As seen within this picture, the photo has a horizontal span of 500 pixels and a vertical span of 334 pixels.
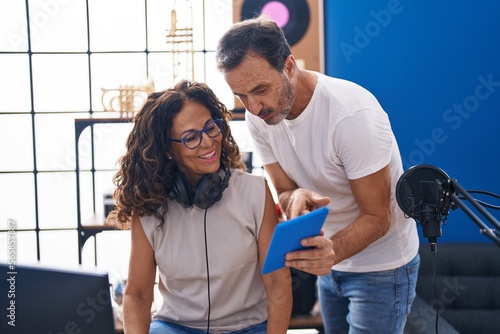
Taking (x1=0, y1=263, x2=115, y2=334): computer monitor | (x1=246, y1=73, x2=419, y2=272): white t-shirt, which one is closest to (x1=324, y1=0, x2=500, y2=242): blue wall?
(x1=246, y1=73, x2=419, y2=272): white t-shirt

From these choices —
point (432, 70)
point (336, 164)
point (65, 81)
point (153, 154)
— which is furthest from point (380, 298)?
point (65, 81)

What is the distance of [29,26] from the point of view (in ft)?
11.3

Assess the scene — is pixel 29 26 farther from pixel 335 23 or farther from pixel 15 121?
pixel 335 23

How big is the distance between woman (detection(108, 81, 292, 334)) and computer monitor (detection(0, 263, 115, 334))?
26.4 inches

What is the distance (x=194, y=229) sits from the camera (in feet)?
6.42

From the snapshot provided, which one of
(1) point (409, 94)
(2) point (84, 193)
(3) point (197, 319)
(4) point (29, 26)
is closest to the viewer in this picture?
(3) point (197, 319)

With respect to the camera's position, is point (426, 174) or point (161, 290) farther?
point (161, 290)

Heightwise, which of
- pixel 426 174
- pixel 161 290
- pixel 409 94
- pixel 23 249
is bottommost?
pixel 23 249

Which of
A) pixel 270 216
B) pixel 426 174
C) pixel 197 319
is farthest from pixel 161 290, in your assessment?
pixel 426 174

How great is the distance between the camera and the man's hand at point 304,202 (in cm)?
164

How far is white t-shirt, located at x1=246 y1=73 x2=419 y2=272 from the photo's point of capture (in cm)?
170

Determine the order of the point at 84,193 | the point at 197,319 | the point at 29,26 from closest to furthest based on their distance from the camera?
the point at 197,319, the point at 29,26, the point at 84,193

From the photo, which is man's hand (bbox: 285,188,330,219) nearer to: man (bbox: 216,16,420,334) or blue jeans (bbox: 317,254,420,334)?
man (bbox: 216,16,420,334)

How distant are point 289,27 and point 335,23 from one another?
23 centimetres
